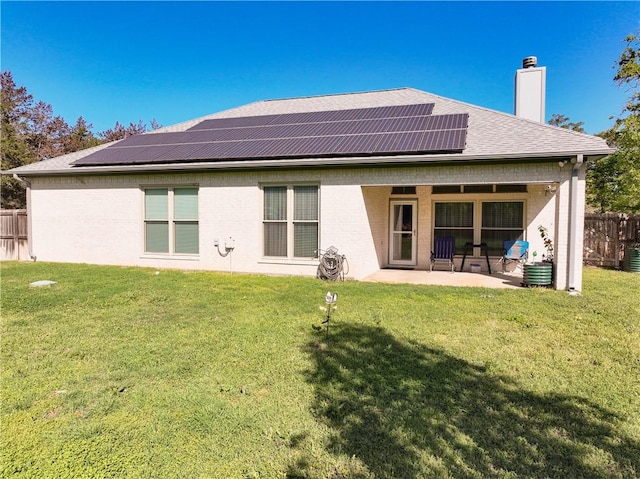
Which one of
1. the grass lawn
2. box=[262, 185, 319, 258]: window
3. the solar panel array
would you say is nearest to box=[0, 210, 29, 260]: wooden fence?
the solar panel array

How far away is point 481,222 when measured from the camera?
35.6 ft

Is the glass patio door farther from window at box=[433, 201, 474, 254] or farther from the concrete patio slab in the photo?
the concrete patio slab

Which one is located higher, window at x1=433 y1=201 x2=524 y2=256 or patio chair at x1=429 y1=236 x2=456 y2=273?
window at x1=433 y1=201 x2=524 y2=256

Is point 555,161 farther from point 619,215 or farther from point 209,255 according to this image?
point 209,255

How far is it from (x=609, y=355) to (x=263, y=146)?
28.2 feet

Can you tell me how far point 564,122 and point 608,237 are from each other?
28403 mm

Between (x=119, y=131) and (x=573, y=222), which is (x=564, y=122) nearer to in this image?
(x=573, y=222)

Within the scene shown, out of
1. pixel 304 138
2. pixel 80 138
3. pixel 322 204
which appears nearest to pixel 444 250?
pixel 322 204

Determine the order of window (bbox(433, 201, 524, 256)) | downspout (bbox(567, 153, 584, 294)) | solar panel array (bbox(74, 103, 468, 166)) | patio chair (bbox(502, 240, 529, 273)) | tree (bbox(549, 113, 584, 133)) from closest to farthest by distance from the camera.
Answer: downspout (bbox(567, 153, 584, 294))
solar panel array (bbox(74, 103, 468, 166))
patio chair (bbox(502, 240, 529, 273))
window (bbox(433, 201, 524, 256))
tree (bbox(549, 113, 584, 133))

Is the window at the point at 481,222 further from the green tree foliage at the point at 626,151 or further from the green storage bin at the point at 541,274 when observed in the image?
the green tree foliage at the point at 626,151

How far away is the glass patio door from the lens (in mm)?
11336

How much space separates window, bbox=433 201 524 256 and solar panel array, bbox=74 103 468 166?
2.50m

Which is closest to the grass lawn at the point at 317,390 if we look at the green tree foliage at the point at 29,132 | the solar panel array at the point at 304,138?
the solar panel array at the point at 304,138

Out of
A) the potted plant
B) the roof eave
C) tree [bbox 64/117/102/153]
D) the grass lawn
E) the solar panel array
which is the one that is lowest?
the grass lawn
